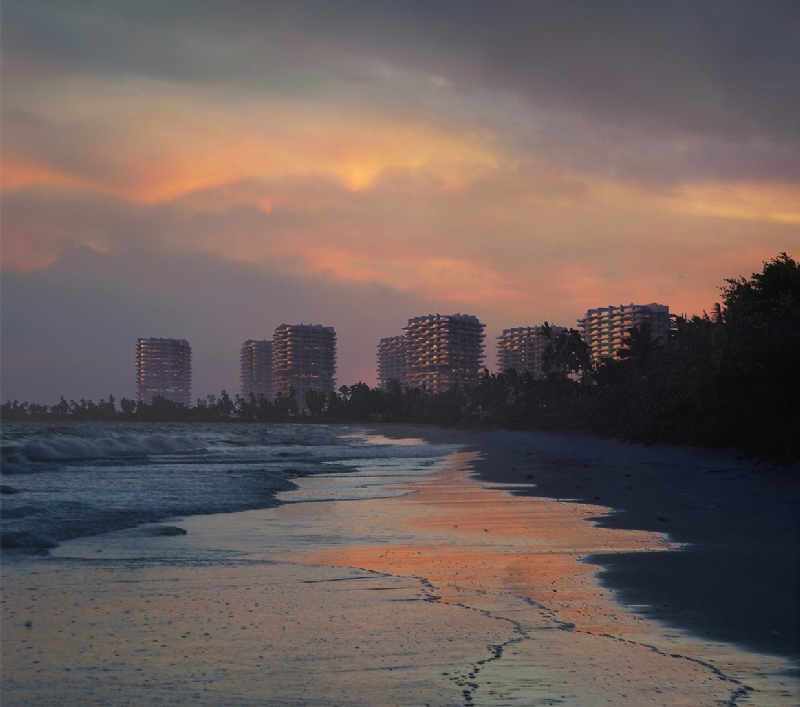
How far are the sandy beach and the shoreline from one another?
0.05 m

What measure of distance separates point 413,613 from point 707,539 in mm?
6809

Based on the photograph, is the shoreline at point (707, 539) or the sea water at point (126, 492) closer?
the shoreline at point (707, 539)

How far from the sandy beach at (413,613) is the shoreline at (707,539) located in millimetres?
50

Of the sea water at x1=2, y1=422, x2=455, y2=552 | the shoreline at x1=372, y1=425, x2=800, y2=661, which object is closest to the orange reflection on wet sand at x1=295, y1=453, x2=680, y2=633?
the shoreline at x1=372, y1=425, x2=800, y2=661

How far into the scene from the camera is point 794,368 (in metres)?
27.4

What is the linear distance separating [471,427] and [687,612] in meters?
137

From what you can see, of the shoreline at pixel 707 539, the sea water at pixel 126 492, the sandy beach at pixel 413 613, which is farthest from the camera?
the sea water at pixel 126 492

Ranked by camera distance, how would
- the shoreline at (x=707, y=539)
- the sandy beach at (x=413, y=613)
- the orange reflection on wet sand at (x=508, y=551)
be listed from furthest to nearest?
the orange reflection on wet sand at (x=508, y=551) < the shoreline at (x=707, y=539) < the sandy beach at (x=413, y=613)

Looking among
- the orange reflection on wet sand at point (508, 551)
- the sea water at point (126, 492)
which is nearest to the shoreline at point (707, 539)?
the orange reflection on wet sand at point (508, 551)

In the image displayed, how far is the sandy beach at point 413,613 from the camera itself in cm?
568

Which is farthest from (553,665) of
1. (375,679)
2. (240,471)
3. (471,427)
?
(471,427)

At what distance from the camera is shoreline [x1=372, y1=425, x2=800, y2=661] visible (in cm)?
775

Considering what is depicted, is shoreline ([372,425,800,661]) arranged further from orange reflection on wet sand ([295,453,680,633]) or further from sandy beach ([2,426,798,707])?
orange reflection on wet sand ([295,453,680,633])

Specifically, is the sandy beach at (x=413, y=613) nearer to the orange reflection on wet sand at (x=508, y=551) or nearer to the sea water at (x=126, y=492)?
the orange reflection on wet sand at (x=508, y=551)
